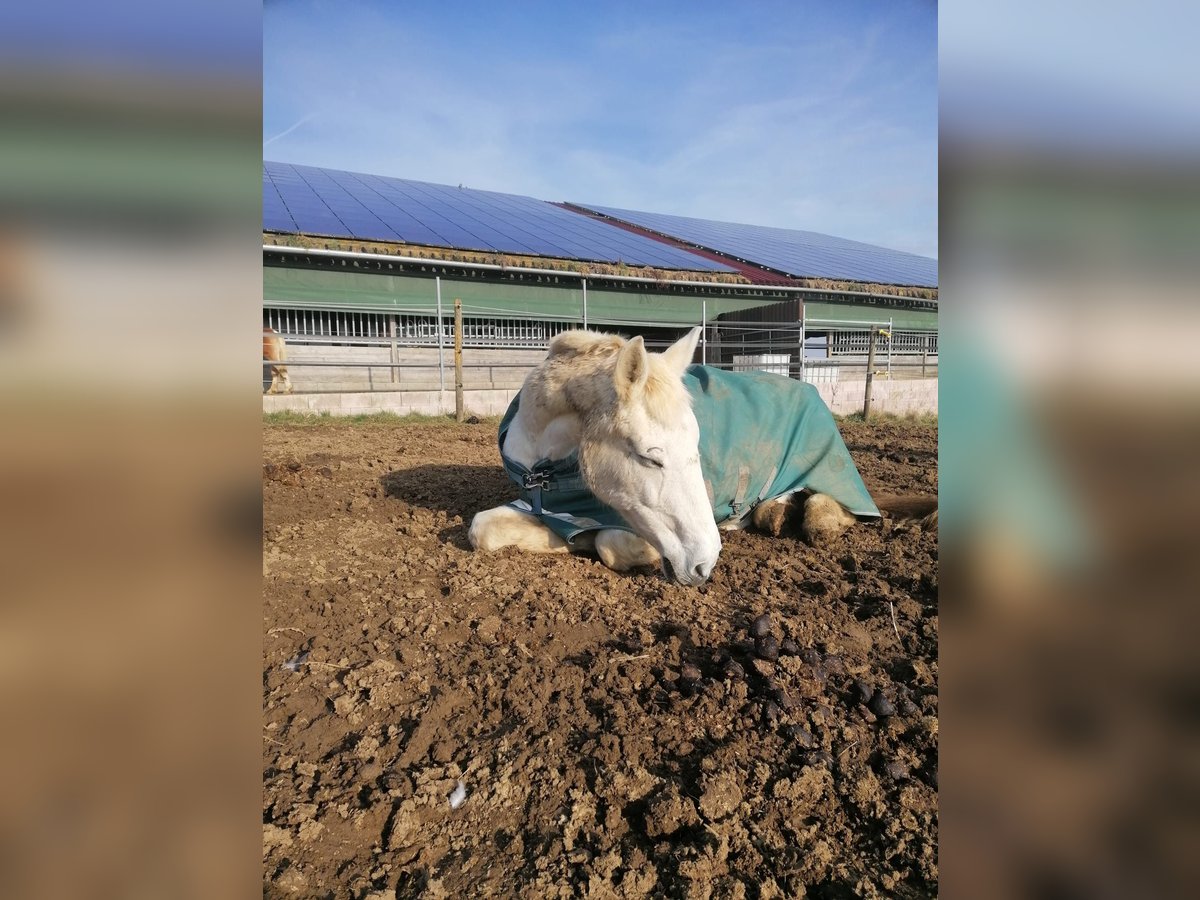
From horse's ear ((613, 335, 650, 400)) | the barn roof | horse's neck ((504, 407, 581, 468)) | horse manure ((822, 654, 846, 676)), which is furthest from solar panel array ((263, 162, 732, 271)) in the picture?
horse manure ((822, 654, 846, 676))

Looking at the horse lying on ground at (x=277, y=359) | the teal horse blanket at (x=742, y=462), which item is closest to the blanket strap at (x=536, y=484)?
the teal horse blanket at (x=742, y=462)

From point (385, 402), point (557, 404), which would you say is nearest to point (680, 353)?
point (557, 404)

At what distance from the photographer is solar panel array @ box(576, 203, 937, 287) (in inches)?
784

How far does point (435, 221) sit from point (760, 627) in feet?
50.4

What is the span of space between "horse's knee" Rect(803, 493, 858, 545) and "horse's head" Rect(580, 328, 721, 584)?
1.07m

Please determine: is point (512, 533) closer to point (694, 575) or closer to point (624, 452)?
point (624, 452)

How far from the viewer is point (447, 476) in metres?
5.01

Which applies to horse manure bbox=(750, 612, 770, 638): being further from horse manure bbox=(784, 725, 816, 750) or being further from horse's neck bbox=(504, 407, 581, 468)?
horse's neck bbox=(504, 407, 581, 468)

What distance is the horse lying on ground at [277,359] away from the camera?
9.91 metres

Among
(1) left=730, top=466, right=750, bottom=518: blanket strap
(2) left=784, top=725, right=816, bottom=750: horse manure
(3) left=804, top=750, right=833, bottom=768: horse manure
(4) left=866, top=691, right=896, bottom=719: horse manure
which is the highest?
(1) left=730, top=466, right=750, bottom=518: blanket strap
